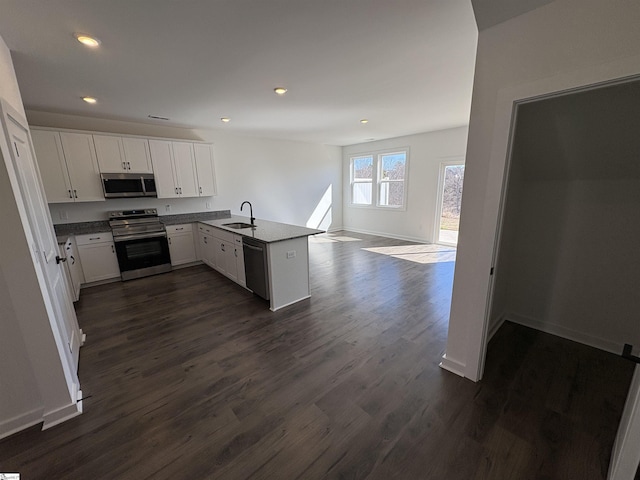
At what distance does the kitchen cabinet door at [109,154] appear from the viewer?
3988 millimetres

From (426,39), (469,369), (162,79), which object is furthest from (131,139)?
(469,369)

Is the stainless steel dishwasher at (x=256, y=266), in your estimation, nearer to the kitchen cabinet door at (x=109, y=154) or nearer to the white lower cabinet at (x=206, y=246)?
the white lower cabinet at (x=206, y=246)

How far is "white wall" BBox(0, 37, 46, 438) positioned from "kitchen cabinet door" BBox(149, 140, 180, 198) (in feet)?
8.95

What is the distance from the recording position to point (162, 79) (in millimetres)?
2625

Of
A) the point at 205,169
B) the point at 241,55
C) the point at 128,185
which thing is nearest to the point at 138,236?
the point at 128,185

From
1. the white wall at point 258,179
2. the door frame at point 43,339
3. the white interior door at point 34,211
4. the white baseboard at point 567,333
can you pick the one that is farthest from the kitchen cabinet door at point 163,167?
the white baseboard at point 567,333

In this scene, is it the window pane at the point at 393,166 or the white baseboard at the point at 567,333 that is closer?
the white baseboard at the point at 567,333

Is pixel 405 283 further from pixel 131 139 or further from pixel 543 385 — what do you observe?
pixel 131 139

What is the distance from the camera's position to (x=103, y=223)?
432 centimetres

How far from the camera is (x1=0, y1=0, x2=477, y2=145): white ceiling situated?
1606 mm

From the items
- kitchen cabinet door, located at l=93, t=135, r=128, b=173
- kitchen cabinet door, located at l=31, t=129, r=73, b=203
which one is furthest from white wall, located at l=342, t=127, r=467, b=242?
kitchen cabinet door, located at l=31, t=129, r=73, b=203

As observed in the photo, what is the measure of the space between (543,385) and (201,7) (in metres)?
3.59

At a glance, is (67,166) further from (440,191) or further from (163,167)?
(440,191)

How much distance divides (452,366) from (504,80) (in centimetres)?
214
